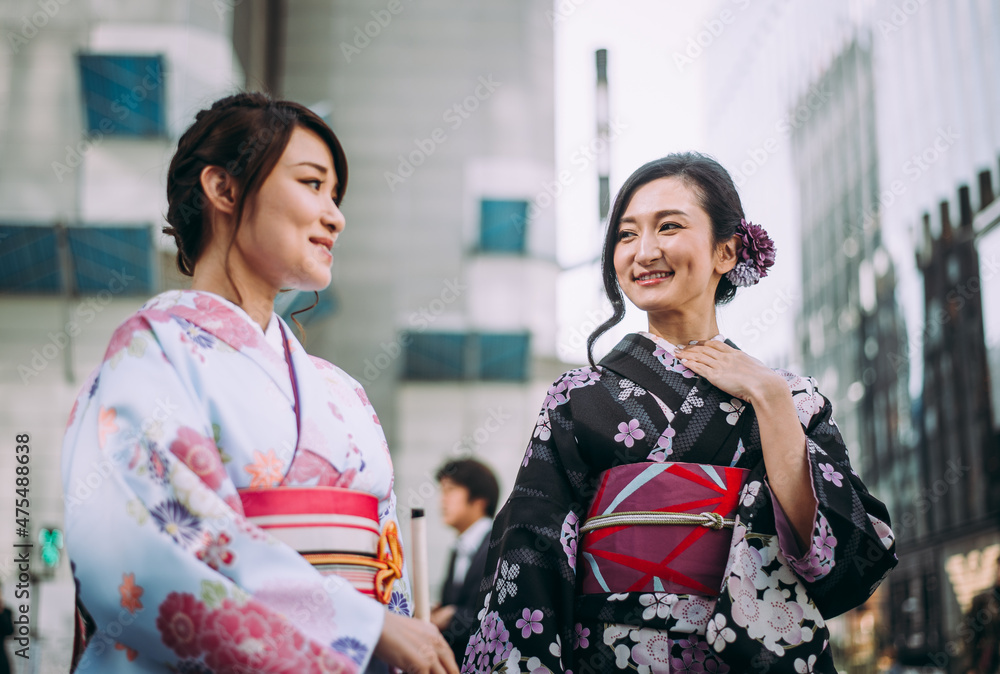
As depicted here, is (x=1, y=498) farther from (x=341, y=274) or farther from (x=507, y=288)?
(x=507, y=288)

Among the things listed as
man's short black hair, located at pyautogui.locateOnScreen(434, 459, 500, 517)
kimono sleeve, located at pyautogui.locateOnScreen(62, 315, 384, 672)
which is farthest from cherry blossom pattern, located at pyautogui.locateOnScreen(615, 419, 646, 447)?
man's short black hair, located at pyautogui.locateOnScreen(434, 459, 500, 517)

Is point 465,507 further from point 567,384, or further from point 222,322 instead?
point 222,322

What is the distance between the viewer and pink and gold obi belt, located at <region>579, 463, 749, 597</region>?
183 centimetres

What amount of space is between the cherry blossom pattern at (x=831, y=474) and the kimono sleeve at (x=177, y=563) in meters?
1.05

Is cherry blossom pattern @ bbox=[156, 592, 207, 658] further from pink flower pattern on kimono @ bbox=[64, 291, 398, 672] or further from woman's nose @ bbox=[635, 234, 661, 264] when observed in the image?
woman's nose @ bbox=[635, 234, 661, 264]

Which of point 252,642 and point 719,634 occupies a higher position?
point 252,642

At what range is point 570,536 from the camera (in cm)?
197

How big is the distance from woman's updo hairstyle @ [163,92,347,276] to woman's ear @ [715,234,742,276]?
41.2 inches

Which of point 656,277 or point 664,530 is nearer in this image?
point 664,530

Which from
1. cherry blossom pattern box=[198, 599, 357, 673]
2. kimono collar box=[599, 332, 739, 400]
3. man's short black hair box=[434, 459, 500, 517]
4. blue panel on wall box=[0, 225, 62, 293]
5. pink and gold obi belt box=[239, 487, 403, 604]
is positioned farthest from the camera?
blue panel on wall box=[0, 225, 62, 293]

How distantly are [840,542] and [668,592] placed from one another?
379 mm

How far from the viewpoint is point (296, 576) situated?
1.37 m

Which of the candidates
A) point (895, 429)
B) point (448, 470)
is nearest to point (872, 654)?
point (895, 429)

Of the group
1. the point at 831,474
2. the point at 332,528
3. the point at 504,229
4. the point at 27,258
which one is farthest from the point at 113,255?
the point at 831,474
